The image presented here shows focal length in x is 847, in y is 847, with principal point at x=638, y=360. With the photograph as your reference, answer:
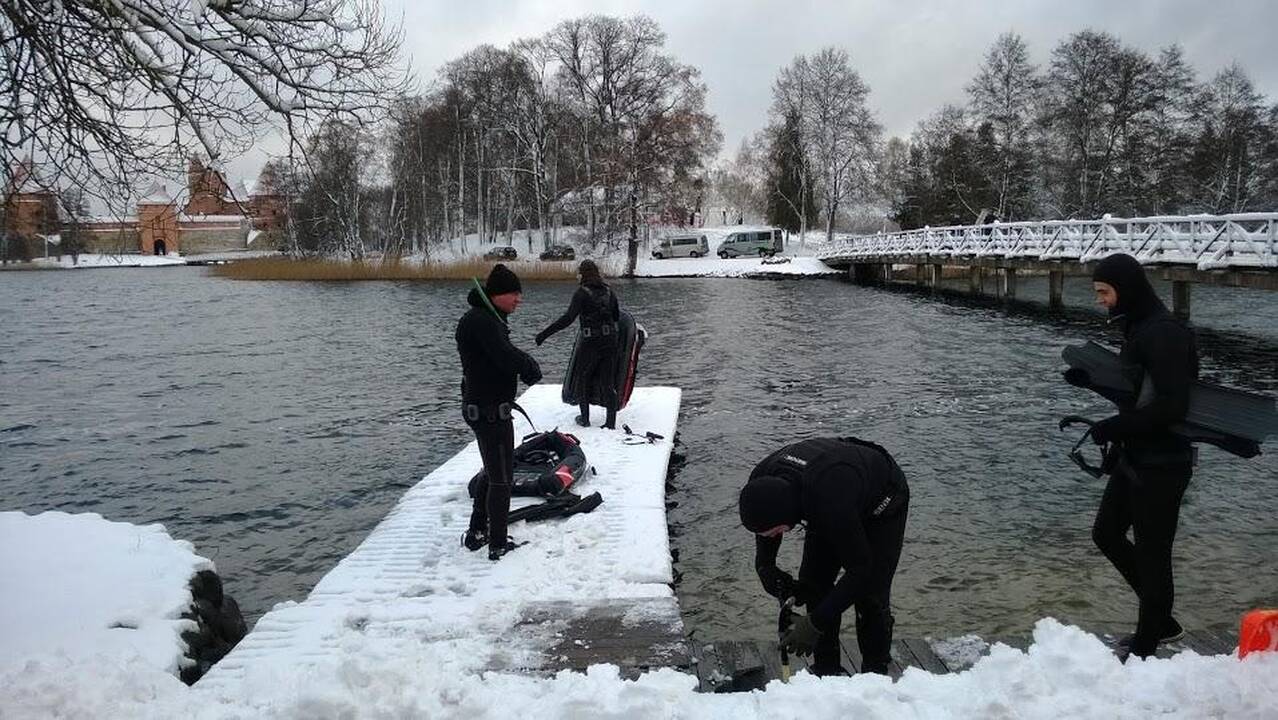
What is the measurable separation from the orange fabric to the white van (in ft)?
190

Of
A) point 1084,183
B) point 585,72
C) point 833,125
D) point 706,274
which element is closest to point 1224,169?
point 1084,183

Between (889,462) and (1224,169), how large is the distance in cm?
5499

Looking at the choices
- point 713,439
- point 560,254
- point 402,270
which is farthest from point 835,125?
point 713,439

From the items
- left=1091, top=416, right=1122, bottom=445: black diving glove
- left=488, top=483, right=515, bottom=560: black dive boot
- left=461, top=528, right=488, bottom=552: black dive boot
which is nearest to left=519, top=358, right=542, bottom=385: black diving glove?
left=488, top=483, right=515, bottom=560: black dive boot

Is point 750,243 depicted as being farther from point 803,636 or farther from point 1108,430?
point 803,636

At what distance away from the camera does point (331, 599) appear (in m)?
5.65

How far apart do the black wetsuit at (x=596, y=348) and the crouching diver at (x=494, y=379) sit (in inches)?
140

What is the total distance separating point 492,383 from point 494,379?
0.10ft

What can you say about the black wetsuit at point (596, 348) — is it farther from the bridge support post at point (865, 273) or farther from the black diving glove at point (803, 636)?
the bridge support post at point (865, 273)

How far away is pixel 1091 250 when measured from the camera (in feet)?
84.7

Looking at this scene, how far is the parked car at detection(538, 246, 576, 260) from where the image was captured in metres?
55.8

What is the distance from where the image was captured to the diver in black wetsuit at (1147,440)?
4.14 meters

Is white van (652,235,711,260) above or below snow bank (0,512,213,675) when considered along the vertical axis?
above

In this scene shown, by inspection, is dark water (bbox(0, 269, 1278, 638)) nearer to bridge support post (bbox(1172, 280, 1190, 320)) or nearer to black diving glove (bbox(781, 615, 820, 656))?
bridge support post (bbox(1172, 280, 1190, 320))
